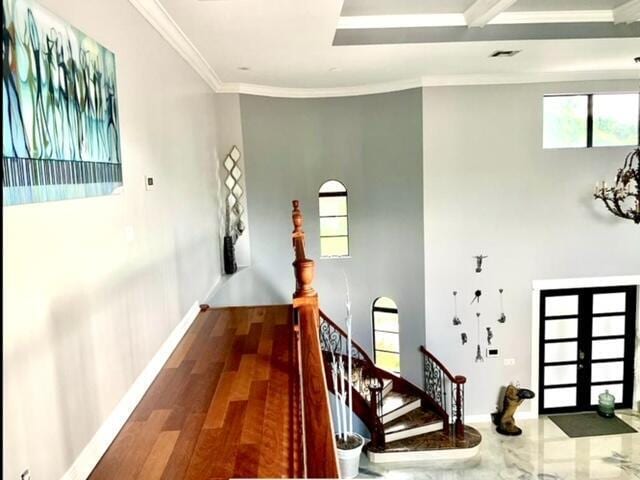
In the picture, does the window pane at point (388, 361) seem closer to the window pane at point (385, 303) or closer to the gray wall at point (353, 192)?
the gray wall at point (353, 192)

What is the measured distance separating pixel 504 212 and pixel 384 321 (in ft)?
8.44

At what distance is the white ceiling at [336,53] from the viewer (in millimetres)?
3969

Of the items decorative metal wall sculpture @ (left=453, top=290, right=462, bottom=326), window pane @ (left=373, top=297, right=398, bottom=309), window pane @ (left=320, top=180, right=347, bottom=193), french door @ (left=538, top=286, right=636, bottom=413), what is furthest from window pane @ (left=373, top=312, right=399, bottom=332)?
french door @ (left=538, top=286, right=636, bottom=413)

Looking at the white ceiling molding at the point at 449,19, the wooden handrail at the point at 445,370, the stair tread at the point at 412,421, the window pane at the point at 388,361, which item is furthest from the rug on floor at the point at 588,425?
the white ceiling molding at the point at 449,19

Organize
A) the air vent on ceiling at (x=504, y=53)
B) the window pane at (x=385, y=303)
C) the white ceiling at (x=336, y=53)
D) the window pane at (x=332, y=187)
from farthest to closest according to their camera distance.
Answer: the window pane at (x=385, y=303) → the window pane at (x=332, y=187) → the air vent on ceiling at (x=504, y=53) → the white ceiling at (x=336, y=53)

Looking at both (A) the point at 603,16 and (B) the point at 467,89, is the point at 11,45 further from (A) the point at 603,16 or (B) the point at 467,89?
(B) the point at 467,89

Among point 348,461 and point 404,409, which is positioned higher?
point 348,461

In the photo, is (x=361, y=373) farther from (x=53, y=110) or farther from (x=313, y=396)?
(x=53, y=110)

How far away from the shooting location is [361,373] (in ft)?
25.0

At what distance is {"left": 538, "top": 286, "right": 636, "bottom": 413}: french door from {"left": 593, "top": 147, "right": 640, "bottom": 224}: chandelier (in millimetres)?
1523

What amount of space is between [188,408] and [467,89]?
610cm

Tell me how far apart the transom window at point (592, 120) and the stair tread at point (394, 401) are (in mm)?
4461

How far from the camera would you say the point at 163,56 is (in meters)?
4.01

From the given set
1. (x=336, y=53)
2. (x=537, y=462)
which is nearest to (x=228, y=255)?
(x=336, y=53)
